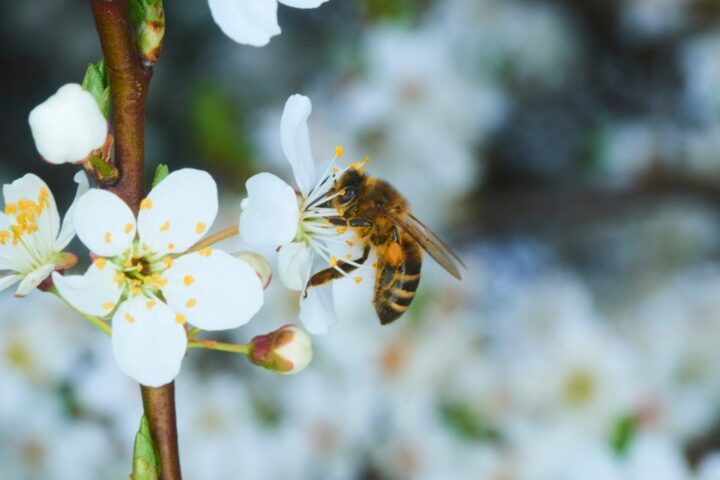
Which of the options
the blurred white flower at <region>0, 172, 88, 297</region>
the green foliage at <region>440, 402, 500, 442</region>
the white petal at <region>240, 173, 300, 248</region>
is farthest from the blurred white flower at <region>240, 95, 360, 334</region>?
the green foliage at <region>440, 402, 500, 442</region>

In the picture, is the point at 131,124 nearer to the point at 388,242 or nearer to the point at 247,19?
the point at 247,19

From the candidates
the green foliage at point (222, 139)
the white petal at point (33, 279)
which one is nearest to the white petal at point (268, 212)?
the white petal at point (33, 279)

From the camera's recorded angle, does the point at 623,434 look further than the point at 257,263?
Yes

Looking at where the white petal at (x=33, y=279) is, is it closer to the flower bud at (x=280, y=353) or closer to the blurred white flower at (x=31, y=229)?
the blurred white flower at (x=31, y=229)

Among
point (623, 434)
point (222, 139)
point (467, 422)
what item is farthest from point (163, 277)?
point (222, 139)

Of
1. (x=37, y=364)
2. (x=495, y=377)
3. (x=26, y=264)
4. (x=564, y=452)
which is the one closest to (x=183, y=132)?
(x=37, y=364)

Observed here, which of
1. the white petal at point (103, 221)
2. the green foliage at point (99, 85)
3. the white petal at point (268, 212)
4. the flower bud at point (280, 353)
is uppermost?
the green foliage at point (99, 85)
